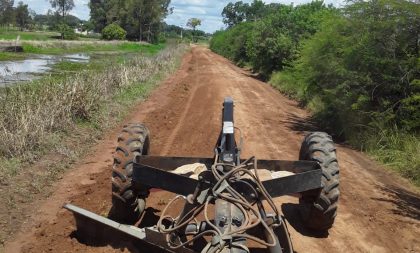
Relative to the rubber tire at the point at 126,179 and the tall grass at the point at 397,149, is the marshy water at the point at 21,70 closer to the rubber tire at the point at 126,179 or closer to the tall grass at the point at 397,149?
the rubber tire at the point at 126,179

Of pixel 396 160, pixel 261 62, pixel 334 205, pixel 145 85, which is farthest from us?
pixel 261 62

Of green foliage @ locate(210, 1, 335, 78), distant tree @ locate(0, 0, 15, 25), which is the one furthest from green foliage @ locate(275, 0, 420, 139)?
distant tree @ locate(0, 0, 15, 25)

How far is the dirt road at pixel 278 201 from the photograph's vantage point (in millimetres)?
5605

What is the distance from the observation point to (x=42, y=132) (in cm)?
873

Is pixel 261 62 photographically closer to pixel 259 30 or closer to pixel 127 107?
pixel 259 30

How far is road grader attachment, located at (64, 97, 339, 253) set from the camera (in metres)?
3.84

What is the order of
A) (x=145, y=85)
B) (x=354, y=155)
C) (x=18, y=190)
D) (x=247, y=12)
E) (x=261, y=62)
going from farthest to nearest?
(x=247, y=12), (x=261, y=62), (x=145, y=85), (x=354, y=155), (x=18, y=190)

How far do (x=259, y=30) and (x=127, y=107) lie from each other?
2024 cm

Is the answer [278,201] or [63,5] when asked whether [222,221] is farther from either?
[63,5]

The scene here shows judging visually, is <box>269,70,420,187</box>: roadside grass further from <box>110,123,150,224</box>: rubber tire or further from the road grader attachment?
<box>110,123,150,224</box>: rubber tire

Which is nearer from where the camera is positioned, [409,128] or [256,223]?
[256,223]

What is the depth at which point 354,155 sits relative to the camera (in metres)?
10.9

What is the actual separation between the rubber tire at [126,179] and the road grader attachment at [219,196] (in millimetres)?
11

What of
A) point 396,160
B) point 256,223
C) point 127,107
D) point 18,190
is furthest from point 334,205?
point 127,107
